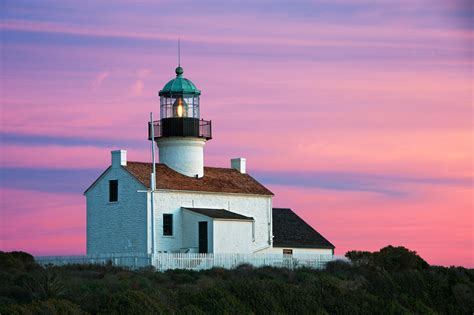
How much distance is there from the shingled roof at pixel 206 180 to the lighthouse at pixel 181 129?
46 cm

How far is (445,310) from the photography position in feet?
98.4

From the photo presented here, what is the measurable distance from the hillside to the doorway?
2.54 metres

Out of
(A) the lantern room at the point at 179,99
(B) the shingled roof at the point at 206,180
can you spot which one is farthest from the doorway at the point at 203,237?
(A) the lantern room at the point at 179,99

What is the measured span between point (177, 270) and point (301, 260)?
6506mm

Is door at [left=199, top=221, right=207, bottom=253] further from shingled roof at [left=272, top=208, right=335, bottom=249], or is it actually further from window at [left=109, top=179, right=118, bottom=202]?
shingled roof at [left=272, top=208, right=335, bottom=249]

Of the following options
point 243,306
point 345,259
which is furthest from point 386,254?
point 243,306

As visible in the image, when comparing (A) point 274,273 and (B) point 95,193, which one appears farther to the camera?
(B) point 95,193

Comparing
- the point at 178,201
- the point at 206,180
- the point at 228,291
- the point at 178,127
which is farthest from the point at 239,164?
the point at 228,291

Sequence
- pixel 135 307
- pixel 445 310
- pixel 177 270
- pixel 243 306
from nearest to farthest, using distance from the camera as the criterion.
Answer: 1. pixel 135 307
2. pixel 243 306
3. pixel 445 310
4. pixel 177 270

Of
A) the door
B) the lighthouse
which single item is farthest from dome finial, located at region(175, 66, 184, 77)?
the door

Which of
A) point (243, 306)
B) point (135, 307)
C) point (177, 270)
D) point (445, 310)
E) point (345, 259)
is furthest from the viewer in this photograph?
point (345, 259)

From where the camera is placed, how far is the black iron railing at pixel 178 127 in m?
40.3

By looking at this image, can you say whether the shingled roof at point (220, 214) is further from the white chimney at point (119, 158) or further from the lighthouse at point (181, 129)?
the white chimney at point (119, 158)

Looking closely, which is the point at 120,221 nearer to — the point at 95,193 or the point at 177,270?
the point at 95,193
